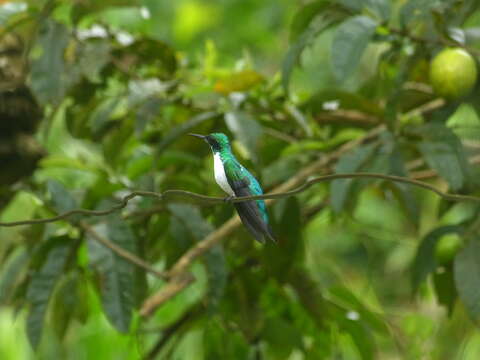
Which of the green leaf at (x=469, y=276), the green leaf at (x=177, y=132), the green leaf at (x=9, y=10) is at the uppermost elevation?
the green leaf at (x=9, y=10)

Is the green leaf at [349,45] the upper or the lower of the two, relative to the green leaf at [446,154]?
upper

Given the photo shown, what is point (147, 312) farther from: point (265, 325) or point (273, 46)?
point (273, 46)

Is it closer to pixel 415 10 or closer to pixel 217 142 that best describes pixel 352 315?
pixel 415 10

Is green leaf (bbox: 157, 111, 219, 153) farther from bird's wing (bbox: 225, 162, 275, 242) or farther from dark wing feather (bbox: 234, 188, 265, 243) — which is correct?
dark wing feather (bbox: 234, 188, 265, 243)

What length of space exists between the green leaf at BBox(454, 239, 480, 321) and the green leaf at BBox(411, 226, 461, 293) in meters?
0.11

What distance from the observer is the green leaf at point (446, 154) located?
73.0 inches

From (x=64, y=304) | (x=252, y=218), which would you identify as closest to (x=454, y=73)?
(x=252, y=218)

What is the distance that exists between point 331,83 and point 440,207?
2.55 m

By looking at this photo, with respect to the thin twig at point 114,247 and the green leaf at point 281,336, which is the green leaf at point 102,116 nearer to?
the thin twig at point 114,247

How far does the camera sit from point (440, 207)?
223 centimetres

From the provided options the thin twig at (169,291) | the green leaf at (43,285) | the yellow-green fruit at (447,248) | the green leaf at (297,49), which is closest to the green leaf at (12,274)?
the green leaf at (43,285)

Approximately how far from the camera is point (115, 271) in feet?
6.46

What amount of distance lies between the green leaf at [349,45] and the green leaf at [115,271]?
25.8 inches

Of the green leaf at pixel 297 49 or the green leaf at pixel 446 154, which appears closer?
the green leaf at pixel 446 154
